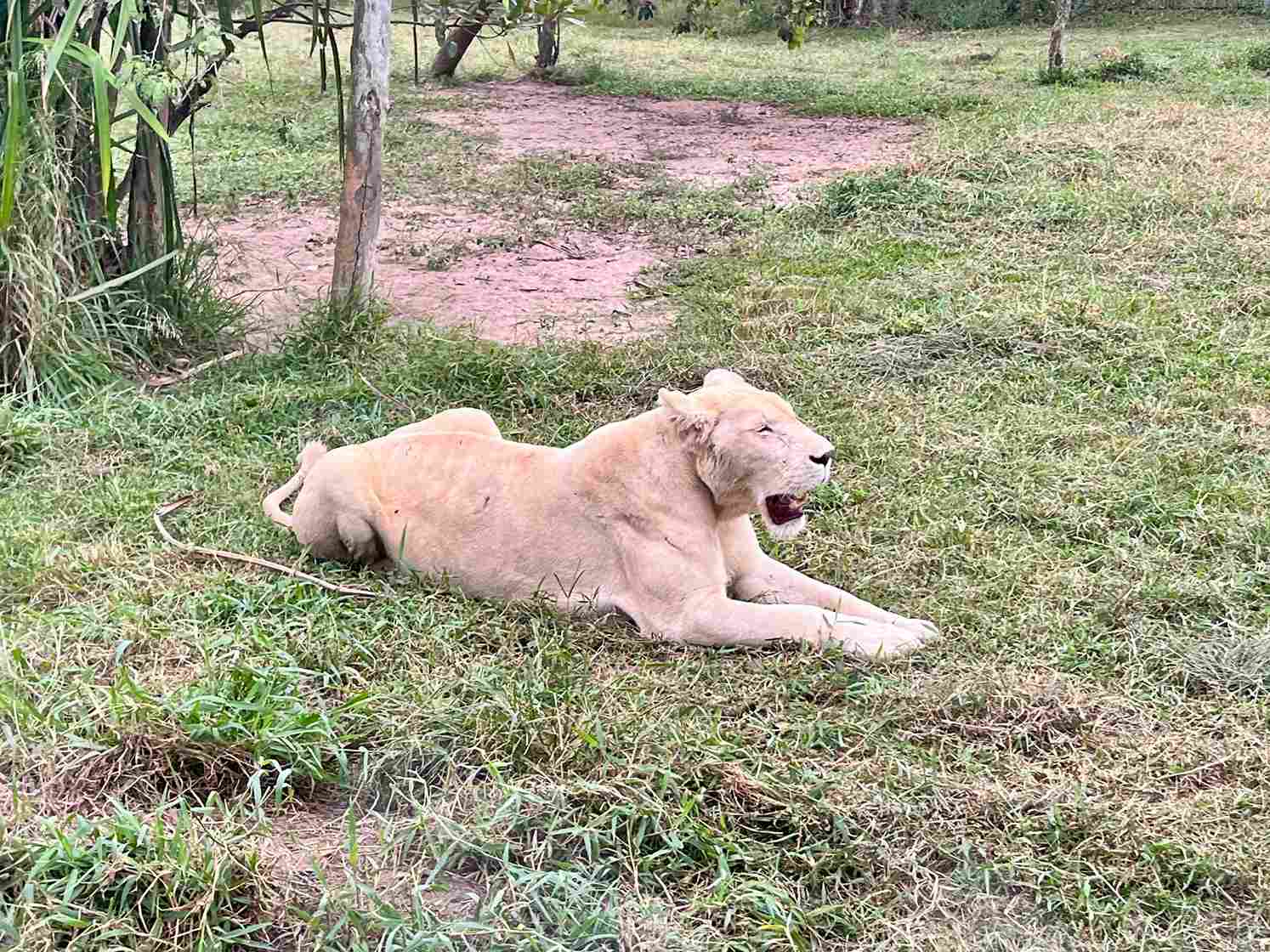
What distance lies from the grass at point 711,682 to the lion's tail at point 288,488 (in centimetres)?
8

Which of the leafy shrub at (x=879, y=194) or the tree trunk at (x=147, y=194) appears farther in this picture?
the leafy shrub at (x=879, y=194)

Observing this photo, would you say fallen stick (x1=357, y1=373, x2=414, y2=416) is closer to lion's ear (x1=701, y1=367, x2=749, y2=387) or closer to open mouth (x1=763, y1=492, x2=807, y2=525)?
lion's ear (x1=701, y1=367, x2=749, y2=387)

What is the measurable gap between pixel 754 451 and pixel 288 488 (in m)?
1.91

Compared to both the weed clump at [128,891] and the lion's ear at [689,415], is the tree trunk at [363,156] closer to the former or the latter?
the lion's ear at [689,415]

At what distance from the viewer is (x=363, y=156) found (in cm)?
675

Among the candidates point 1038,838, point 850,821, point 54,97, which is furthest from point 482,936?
point 54,97

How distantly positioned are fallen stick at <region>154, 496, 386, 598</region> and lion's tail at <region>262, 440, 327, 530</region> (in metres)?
0.25

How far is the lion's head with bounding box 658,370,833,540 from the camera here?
3900mm

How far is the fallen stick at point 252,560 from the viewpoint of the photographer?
418cm

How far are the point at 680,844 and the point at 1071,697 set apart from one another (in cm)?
131

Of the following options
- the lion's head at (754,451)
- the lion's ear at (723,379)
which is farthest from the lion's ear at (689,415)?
the lion's ear at (723,379)

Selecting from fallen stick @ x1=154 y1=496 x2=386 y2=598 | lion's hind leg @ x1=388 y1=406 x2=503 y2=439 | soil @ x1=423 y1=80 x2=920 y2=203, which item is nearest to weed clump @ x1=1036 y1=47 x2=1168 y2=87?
soil @ x1=423 y1=80 x2=920 y2=203

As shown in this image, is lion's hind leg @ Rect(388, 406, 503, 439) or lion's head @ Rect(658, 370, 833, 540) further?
lion's hind leg @ Rect(388, 406, 503, 439)

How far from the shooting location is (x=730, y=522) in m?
4.18
